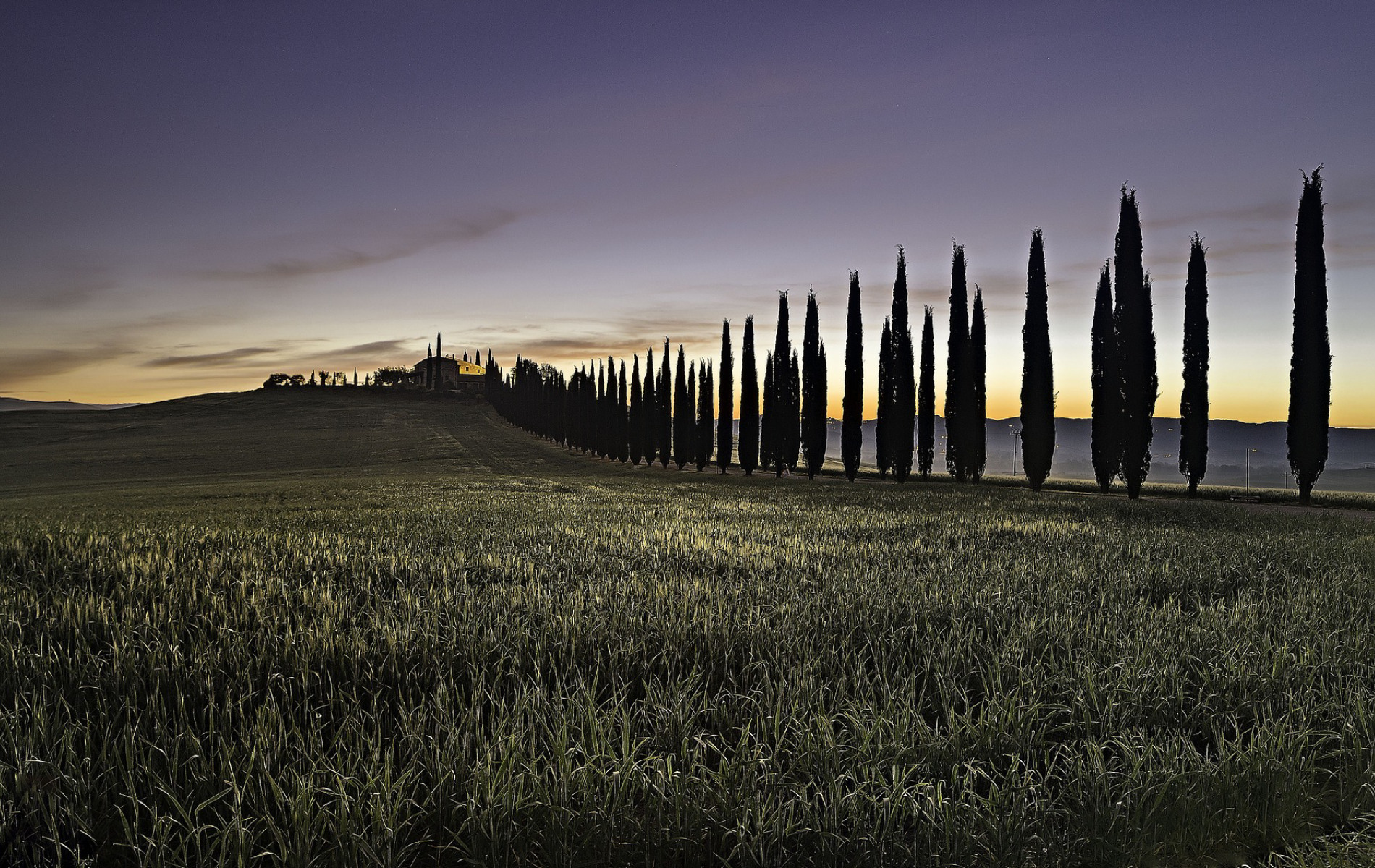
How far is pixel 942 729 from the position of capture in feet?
11.1

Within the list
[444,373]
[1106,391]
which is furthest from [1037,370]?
[444,373]

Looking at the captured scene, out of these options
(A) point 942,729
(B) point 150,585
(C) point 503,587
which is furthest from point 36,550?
(A) point 942,729

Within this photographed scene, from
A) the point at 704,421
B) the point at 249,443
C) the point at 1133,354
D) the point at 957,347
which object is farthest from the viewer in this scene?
the point at 249,443

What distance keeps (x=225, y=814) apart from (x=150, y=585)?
5669mm

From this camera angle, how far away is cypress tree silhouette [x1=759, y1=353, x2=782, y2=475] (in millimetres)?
45625

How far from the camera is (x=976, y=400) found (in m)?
36.1

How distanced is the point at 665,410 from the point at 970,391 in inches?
1107

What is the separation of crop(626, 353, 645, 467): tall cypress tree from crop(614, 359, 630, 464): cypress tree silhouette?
0.20 m

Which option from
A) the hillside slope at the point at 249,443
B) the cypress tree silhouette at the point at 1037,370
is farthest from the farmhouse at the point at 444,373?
the cypress tree silhouette at the point at 1037,370

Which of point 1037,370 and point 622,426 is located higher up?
point 1037,370

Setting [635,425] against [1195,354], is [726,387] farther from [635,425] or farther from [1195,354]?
[1195,354]

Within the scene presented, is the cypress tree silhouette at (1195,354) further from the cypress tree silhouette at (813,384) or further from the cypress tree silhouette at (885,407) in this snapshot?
the cypress tree silhouette at (813,384)

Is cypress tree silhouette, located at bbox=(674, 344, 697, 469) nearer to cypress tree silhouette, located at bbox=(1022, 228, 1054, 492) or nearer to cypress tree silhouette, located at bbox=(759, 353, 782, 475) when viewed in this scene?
cypress tree silhouette, located at bbox=(759, 353, 782, 475)

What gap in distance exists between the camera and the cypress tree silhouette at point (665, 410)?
56.3 m
